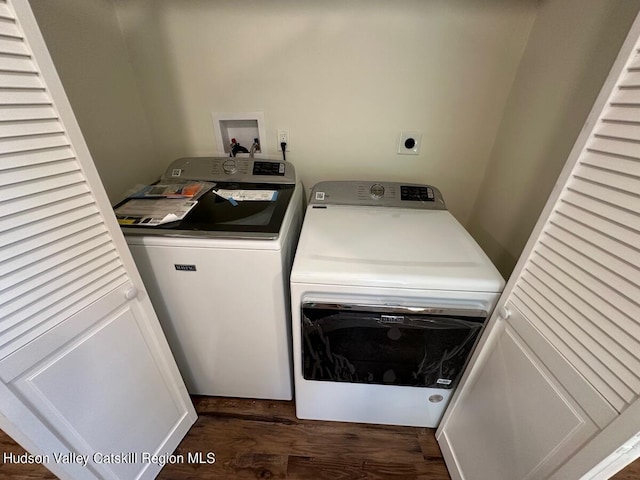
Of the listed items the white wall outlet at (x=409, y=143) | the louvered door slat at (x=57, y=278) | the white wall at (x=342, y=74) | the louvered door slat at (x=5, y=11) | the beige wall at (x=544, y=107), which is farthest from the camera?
the white wall outlet at (x=409, y=143)

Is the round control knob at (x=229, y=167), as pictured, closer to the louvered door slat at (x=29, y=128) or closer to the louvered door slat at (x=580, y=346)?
the louvered door slat at (x=29, y=128)

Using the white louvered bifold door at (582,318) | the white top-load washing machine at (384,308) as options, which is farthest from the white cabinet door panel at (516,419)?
the white top-load washing machine at (384,308)

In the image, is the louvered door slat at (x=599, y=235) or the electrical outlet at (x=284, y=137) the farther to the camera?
the electrical outlet at (x=284, y=137)

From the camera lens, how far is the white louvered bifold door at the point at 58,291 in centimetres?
57

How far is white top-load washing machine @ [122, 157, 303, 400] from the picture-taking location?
0.97m

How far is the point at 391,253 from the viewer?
1.00 metres

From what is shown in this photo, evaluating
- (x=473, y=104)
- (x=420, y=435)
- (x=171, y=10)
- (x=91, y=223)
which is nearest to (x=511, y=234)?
(x=473, y=104)

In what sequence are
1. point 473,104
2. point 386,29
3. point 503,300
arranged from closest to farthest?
point 503,300 → point 386,29 → point 473,104

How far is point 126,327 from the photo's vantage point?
909 millimetres

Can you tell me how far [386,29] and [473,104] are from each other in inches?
21.9

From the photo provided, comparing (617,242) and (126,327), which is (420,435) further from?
(126,327)

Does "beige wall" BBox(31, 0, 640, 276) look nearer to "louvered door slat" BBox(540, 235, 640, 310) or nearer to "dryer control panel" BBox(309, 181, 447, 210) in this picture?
"dryer control panel" BBox(309, 181, 447, 210)

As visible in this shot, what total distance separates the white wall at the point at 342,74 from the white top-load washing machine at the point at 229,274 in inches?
12.3

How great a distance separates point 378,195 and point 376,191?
2 centimetres
